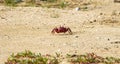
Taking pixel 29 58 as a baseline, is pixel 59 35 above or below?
below

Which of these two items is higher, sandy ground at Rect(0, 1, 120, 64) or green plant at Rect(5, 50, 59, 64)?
green plant at Rect(5, 50, 59, 64)

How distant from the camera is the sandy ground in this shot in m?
9.00

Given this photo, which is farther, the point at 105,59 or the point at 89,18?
the point at 89,18

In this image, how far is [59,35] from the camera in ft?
35.0

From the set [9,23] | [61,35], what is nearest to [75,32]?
[61,35]

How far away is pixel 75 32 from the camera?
11133 mm

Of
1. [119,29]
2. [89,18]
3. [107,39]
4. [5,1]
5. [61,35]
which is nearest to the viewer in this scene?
[107,39]

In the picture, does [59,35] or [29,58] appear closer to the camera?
[29,58]

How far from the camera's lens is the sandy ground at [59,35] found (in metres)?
9.00

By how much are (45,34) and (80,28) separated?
1.38 m

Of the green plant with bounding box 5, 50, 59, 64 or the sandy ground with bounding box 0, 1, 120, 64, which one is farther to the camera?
the sandy ground with bounding box 0, 1, 120, 64

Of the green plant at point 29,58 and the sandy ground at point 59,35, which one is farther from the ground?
the green plant at point 29,58

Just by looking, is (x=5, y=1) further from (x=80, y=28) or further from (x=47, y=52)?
(x=47, y=52)

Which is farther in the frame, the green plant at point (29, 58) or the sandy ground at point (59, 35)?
the sandy ground at point (59, 35)
